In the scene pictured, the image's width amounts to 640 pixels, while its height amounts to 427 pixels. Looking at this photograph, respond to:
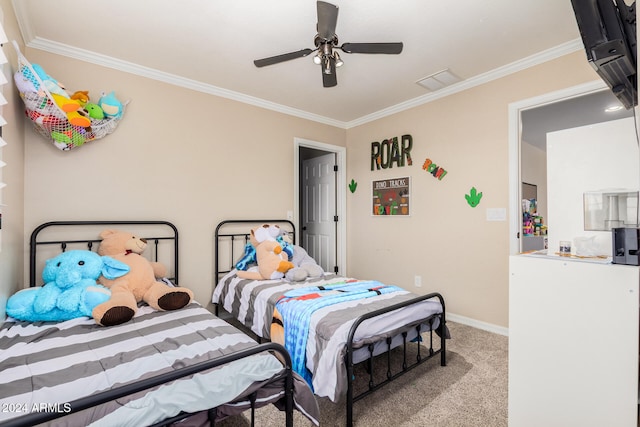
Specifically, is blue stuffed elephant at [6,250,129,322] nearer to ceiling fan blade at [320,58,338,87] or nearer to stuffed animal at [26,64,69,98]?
stuffed animal at [26,64,69,98]

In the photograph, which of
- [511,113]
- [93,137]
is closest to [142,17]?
[93,137]

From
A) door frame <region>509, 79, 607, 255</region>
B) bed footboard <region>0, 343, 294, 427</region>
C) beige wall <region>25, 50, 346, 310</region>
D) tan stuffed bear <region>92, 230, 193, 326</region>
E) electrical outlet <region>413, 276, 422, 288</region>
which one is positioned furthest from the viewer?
electrical outlet <region>413, 276, 422, 288</region>

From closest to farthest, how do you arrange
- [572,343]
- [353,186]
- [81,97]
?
1. [572,343]
2. [81,97]
3. [353,186]

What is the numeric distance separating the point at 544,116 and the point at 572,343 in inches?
131

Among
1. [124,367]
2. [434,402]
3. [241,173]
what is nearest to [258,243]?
[241,173]

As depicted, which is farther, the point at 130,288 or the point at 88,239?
the point at 88,239

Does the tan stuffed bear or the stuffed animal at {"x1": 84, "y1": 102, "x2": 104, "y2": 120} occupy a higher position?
the stuffed animal at {"x1": 84, "y1": 102, "x2": 104, "y2": 120}

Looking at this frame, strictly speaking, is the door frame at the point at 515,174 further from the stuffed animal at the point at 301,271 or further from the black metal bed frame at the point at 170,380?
the black metal bed frame at the point at 170,380

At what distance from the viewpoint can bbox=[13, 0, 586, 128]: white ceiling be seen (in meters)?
1.98

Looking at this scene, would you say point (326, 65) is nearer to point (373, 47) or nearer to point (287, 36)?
point (373, 47)

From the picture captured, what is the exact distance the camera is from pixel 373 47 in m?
1.90

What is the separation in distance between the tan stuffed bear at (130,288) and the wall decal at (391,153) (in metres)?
2.75

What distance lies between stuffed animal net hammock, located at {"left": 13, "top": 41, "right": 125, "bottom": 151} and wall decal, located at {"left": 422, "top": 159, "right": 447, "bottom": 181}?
10.1 feet

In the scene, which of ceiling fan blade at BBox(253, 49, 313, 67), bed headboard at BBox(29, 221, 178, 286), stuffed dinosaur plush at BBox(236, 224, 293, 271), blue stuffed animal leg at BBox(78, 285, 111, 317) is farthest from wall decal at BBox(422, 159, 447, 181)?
blue stuffed animal leg at BBox(78, 285, 111, 317)
